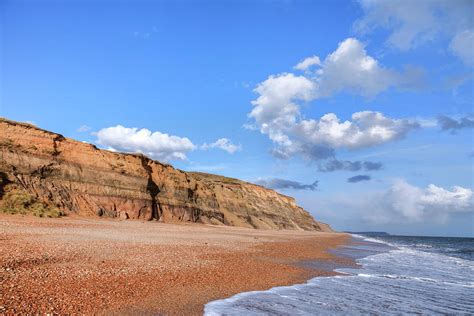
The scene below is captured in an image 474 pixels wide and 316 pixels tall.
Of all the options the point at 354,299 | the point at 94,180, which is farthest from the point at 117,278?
the point at 94,180

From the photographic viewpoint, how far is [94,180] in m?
43.6

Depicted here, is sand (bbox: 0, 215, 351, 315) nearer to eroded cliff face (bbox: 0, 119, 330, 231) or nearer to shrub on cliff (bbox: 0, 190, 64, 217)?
shrub on cliff (bbox: 0, 190, 64, 217)

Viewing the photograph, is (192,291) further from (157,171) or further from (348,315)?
(157,171)

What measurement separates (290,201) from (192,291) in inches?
4311

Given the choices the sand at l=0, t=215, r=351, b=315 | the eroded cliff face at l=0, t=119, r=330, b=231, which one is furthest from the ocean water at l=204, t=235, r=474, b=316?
the eroded cliff face at l=0, t=119, r=330, b=231

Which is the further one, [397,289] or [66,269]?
[397,289]

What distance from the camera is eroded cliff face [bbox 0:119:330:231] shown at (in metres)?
37.8

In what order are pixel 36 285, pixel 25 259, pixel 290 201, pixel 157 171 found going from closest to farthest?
pixel 36 285 → pixel 25 259 → pixel 157 171 → pixel 290 201

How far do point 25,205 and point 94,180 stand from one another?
10507 millimetres

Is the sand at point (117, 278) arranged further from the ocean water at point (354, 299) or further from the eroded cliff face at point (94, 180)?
the eroded cliff face at point (94, 180)

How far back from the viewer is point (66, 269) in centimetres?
1072

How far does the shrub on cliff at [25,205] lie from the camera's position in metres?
31.8

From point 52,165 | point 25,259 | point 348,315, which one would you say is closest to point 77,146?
point 52,165

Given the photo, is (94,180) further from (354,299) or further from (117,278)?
(354,299)
